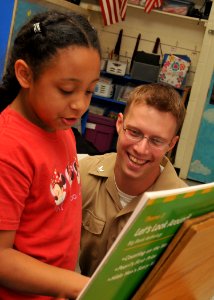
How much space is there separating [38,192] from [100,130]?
15.4ft

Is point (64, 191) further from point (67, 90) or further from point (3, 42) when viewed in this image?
point (3, 42)

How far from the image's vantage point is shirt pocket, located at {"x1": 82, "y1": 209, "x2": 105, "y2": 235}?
1.44 m

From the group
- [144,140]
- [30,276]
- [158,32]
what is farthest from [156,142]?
[158,32]

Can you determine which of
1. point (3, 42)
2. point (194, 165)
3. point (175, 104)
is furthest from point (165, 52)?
point (175, 104)

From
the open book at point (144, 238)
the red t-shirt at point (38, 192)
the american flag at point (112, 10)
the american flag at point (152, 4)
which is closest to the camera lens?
the open book at point (144, 238)

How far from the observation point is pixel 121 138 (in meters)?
1.42

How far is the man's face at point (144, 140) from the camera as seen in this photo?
136 centimetres

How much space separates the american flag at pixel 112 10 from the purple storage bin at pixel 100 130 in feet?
4.31

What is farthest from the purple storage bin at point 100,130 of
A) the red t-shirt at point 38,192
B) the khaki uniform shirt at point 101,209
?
the red t-shirt at point 38,192

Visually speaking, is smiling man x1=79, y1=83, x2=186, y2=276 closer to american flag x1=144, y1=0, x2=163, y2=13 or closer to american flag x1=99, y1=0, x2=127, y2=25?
american flag x1=99, y1=0, x2=127, y2=25

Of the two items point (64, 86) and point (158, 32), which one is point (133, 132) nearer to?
point (64, 86)

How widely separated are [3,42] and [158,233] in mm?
2509

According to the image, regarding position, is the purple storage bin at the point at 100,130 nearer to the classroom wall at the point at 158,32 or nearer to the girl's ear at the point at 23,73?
the classroom wall at the point at 158,32

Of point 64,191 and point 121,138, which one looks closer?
point 64,191
